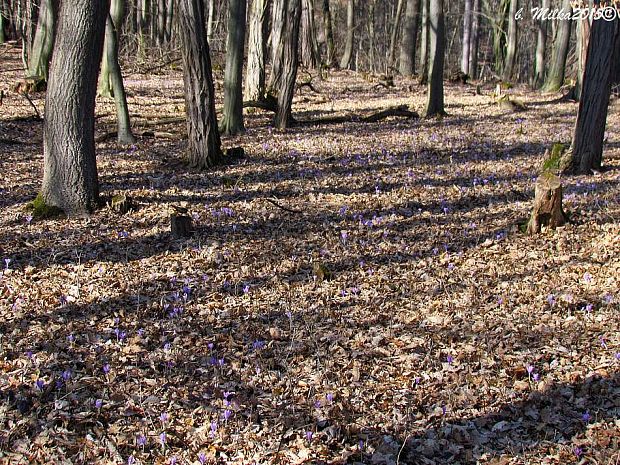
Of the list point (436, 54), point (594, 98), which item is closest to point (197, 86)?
point (594, 98)

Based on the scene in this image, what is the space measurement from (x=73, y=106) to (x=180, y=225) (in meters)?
2.08

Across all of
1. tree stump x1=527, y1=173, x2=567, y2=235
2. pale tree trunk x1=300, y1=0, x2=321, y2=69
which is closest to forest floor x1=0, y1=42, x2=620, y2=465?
tree stump x1=527, y1=173, x2=567, y2=235

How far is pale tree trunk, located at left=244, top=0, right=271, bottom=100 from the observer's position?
17141 mm

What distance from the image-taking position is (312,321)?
587 cm

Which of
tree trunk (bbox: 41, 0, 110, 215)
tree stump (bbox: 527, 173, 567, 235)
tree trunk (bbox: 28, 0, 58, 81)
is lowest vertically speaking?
tree stump (bbox: 527, 173, 567, 235)

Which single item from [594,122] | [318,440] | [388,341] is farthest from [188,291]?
[594,122]

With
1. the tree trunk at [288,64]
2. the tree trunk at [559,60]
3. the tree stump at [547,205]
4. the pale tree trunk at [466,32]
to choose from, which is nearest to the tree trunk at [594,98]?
the tree stump at [547,205]

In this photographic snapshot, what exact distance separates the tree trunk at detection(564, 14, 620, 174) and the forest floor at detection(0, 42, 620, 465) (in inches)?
19.4

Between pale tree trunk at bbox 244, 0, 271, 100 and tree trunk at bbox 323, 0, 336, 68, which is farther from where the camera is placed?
tree trunk at bbox 323, 0, 336, 68

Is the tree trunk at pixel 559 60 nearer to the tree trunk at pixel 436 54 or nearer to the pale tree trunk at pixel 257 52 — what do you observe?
the tree trunk at pixel 436 54

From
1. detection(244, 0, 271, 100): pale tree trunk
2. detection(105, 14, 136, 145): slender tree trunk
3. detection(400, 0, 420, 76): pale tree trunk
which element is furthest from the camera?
detection(400, 0, 420, 76): pale tree trunk

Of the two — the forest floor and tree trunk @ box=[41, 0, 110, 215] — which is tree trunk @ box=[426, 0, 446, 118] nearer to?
the forest floor

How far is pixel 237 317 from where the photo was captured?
5.94m

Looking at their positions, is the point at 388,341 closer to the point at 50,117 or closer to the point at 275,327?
the point at 275,327
